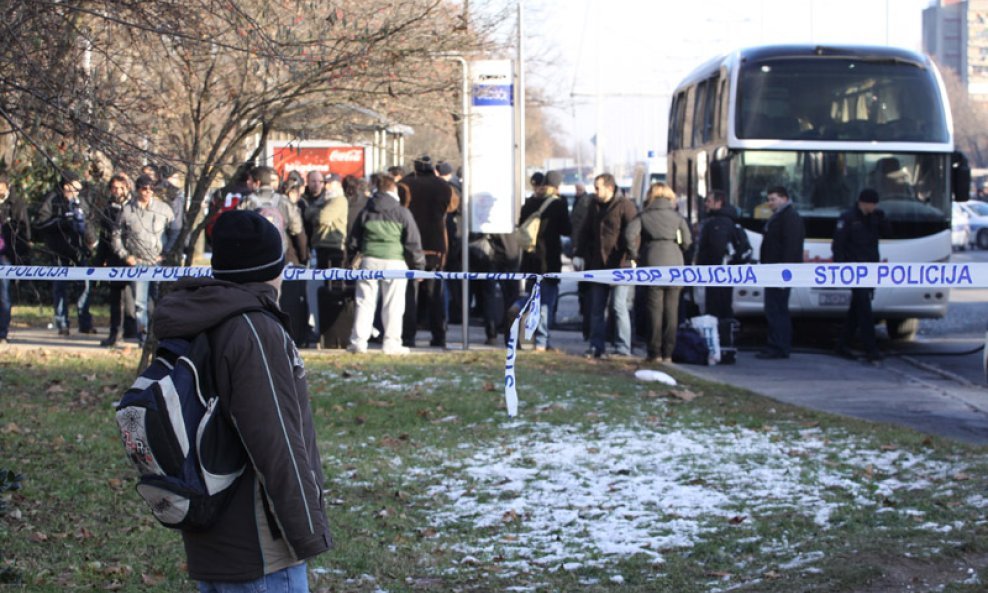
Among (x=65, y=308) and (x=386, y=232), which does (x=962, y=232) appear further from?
(x=65, y=308)

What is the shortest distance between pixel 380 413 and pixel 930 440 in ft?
13.6

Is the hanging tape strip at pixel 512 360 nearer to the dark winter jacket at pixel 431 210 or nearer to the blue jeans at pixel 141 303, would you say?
the dark winter jacket at pixel 431 210

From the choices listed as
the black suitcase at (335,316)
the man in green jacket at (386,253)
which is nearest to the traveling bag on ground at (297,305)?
the black suitcase at (335,316)

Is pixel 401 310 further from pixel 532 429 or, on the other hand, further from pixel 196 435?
pixel 196 435

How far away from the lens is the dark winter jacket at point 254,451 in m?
3.70

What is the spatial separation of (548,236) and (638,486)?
7102 millimetres

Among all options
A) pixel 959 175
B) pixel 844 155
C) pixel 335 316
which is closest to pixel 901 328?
pixel 959 175

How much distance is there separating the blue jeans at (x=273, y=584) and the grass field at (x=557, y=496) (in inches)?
86.5

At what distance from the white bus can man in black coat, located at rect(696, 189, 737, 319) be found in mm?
1029

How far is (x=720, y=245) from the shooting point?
14820 millimetres

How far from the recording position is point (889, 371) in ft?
46.4

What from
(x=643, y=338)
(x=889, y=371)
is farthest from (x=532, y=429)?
(x=643, y=338)

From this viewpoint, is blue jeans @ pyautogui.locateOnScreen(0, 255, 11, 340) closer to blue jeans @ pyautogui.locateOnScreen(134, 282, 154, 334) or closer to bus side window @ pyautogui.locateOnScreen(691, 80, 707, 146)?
blue jeans @ pyautogui.locateOnScreen(134, 282, 154, 334)

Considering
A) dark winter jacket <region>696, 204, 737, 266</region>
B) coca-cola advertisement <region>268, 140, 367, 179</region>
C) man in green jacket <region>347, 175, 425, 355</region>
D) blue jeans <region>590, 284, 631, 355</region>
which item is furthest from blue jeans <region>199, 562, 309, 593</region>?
coca-cola advertisement <region>268, 140, 367, 179</region>
